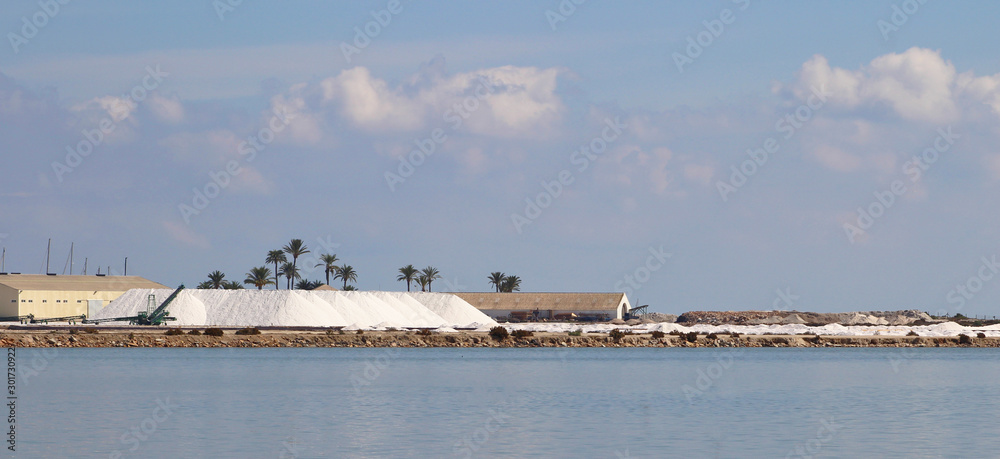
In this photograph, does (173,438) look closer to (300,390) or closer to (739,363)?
(300,390)

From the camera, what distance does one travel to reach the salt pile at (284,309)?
89938 millimetres

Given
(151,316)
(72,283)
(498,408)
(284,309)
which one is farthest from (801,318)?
(498,408)

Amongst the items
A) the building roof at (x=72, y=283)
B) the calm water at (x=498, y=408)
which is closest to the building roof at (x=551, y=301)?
the building roof at (x=72, y=283)

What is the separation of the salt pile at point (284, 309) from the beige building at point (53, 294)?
902 centimetres

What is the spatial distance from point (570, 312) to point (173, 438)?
101940 mm

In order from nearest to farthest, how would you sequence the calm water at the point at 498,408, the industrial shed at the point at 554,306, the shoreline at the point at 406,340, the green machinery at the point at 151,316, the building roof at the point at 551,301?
the calm water at the point at 498,408
the shoreline at the point at 406,340
the green machinery at the point at 151,316
the industrial shed at the point at 554,306
the building roof at the point at 551,301

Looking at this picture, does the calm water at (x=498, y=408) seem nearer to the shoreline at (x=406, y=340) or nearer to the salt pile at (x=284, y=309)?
the shoreline at (x=406, y=340)

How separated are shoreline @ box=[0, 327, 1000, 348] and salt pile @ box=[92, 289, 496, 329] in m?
6.43

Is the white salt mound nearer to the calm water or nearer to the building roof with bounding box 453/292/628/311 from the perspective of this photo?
the building roof with bounding box 453/292/628/311

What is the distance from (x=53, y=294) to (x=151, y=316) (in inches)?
755

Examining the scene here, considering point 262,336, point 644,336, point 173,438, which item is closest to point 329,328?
point 262,336

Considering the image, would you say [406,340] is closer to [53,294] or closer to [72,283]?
[53,294]

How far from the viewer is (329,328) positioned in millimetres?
86875

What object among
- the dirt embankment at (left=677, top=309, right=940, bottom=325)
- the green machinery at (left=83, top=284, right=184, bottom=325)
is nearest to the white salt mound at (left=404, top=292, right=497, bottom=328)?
the green machinery at (left=83, top=284, right=184, bottom=325)
